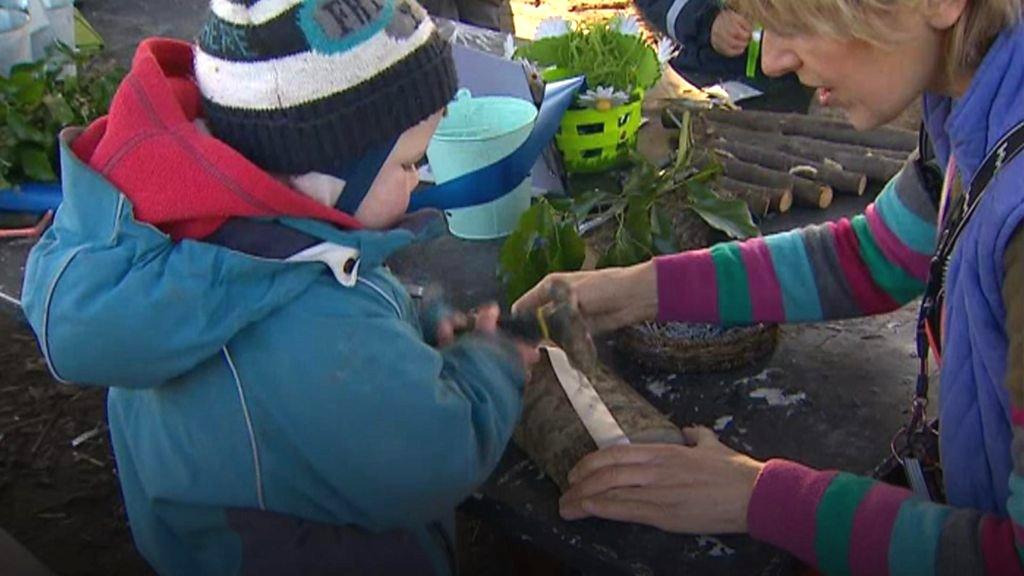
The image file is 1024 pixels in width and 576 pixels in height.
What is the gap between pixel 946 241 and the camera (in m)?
1.40

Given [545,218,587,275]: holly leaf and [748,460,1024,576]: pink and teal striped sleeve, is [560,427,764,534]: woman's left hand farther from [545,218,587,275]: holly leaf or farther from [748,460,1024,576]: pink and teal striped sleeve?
[545,218,587,275]: holly leaf

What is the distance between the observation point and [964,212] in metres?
1.34

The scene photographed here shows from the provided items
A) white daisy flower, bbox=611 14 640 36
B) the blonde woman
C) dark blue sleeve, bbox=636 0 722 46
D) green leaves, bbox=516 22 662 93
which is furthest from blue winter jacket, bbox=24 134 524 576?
dark blue sleeve, bbox=636 0 722 46

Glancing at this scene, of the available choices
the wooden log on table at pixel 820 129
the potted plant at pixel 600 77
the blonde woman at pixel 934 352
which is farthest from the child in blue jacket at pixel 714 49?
the blonde woman at pixel 934 352

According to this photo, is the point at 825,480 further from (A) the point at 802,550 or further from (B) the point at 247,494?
(B) the point at 247,494

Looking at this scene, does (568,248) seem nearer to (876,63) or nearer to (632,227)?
(632,227)

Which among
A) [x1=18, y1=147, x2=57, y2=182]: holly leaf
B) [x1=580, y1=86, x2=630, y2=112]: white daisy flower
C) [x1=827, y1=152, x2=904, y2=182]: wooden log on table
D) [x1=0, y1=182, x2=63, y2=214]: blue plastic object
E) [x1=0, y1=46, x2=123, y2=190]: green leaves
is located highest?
[x1=580, y1=86, x2=630, y2=112]: white daisy flower

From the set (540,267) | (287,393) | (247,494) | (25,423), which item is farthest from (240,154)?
(25,423)

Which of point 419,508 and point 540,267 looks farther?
point 540,267

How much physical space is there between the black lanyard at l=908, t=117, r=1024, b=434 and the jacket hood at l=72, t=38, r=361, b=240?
2.39 ft

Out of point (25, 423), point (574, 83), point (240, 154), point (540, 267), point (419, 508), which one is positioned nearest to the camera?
point (240, 154)

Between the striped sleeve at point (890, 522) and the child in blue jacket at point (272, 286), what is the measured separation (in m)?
0.35

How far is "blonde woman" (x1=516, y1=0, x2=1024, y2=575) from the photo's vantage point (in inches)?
49.6

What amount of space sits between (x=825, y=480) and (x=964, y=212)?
1.15 feet
